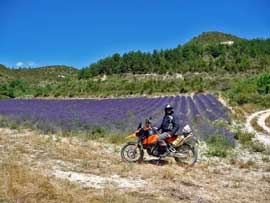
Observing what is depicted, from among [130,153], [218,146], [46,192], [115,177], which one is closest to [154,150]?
[130,153]

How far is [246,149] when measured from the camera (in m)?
11.6

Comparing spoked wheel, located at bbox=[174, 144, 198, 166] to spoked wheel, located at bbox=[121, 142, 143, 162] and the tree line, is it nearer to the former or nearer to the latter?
spoked wheel, located at bbox=[121, 142, 143, 162]

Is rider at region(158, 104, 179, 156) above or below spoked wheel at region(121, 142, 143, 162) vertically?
above

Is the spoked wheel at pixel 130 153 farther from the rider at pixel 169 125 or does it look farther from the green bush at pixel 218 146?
the green bush at pixel 218 146

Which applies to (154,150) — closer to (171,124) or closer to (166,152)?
(166,152)

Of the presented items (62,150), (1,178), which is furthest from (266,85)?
(1,178)

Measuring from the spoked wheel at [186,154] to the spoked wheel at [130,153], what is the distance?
3.41 ft

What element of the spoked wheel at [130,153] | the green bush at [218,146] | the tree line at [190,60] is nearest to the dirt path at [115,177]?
the spoked wheel at [130,153]

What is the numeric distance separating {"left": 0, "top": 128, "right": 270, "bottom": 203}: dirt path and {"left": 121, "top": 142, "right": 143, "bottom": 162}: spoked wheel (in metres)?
0.24

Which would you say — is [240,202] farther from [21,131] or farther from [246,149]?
[21,131]

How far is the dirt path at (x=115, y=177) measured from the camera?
18.9 feet

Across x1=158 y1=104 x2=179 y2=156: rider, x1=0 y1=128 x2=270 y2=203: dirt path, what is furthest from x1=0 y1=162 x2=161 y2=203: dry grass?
x1=158 y1=104 x2=179 y2=156: rider

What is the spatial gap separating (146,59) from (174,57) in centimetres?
860

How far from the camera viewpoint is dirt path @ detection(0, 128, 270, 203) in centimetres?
576
